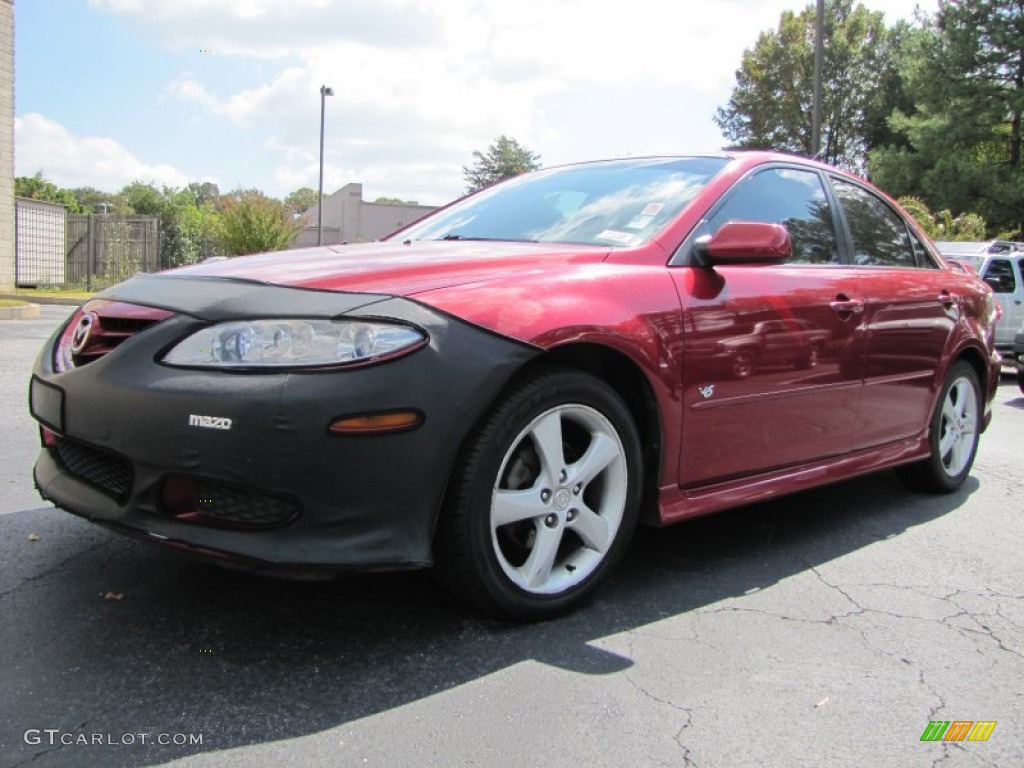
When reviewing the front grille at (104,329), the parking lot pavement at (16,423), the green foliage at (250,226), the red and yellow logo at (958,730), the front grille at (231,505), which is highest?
the green foliage at (250,226)

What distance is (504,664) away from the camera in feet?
8.32

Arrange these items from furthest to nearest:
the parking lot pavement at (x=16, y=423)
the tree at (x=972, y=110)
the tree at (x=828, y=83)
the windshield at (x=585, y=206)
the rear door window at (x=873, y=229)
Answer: the tree at (x=828, y=83) < the tree at (x=972, y=110) < the rear door window at (x=873, y=229) < the parking lot pavement at (x=16, y=423) < the windshield at (x=585, y=206)

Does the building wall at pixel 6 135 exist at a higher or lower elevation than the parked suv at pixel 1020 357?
higher

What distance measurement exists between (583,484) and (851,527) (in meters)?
1.93

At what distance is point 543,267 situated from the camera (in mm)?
2875

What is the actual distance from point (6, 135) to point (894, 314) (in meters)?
19.4

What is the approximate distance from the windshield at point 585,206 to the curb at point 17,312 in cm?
1166

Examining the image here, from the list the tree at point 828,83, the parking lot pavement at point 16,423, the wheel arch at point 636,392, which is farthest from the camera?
the tree at point 828,83

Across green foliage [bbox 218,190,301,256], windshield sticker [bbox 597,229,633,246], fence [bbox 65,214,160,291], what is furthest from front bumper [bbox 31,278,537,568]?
green foliage [bbox 218,190,301,256]

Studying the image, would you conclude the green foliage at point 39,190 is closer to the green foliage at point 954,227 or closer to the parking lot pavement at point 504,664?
the green foliage at point 954,227

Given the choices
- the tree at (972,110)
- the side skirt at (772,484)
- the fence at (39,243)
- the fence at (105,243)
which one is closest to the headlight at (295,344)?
the side skirt at (772,484)

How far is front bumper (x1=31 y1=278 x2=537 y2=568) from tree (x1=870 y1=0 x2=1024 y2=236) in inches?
1162

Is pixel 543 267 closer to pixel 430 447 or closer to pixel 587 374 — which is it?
pixel 587 374

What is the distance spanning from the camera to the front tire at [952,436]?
4644 millimetres
